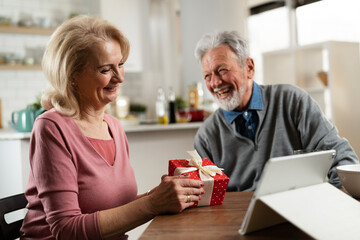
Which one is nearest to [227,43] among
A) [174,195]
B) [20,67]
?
[174,195]

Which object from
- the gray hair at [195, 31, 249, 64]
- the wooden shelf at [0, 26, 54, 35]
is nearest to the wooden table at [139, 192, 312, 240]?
the gray hair at [195, 31, 249, 64]

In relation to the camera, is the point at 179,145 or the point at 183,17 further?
the point at 183,17

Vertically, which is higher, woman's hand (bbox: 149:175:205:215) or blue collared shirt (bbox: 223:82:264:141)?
blue collared shirt (bbox: 223:82:264:141)

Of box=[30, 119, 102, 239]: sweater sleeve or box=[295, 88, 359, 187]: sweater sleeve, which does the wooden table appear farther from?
box=[295, 88, 359, 187]: sweater sleeve

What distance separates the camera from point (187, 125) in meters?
3.42

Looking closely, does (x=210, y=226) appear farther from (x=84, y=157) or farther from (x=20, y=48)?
(x=20, y=48)

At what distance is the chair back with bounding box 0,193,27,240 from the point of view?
1.36 meters

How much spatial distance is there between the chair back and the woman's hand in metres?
0.53

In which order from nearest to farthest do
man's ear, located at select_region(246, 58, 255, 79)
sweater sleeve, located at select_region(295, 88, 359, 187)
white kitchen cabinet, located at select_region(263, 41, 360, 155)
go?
sweater sleeve, located at select_region(295, 88, 359, 187)
man's ear, located at select_region(246, 58, 255, 79)
white kitchen cabinet, located at select_region(263, 41, 360, 155)

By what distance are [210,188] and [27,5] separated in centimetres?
525

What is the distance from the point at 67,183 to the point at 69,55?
451 millimetres

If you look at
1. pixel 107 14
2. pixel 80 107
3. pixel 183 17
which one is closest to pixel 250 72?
pixel 80 107

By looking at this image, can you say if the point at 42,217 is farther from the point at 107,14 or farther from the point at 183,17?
the point at 107,14

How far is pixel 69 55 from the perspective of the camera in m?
1.42
